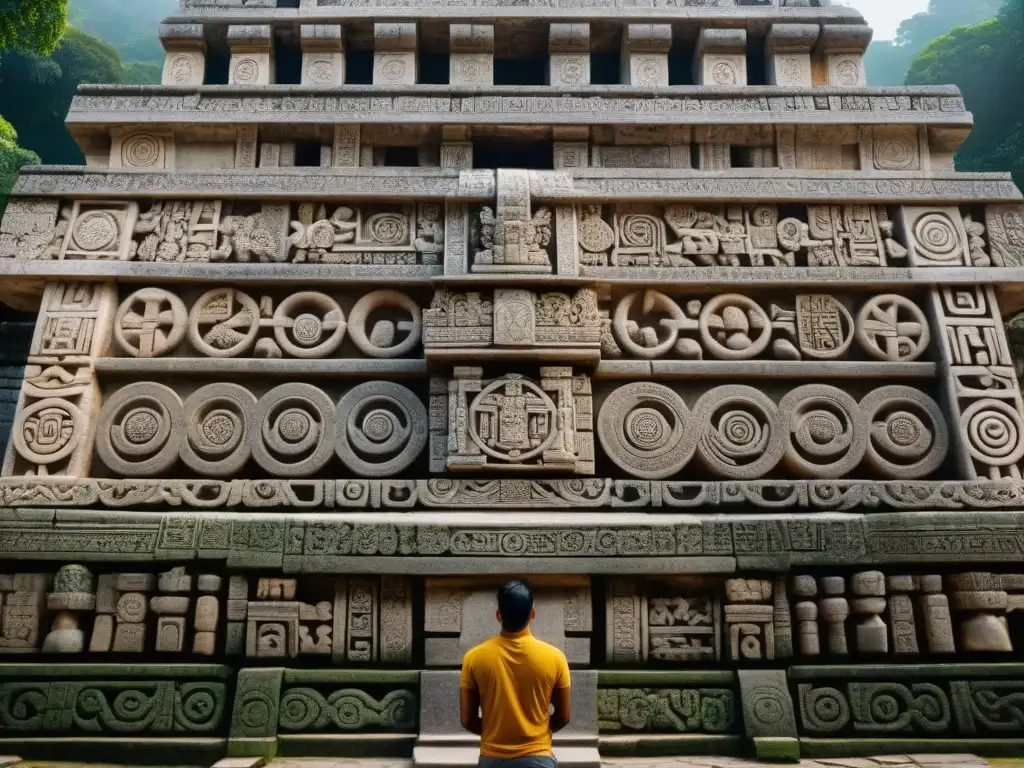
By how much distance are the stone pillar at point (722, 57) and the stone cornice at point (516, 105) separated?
1.33 feet

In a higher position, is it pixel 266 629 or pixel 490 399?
pixel 490 399

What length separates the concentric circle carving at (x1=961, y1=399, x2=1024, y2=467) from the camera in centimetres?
531

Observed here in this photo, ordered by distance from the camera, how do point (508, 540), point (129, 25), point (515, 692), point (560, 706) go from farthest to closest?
point (129, 25), point (508, 540), point (560, 706), point (515, 692)

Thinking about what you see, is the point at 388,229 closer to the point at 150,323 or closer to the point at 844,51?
the point at 150,323

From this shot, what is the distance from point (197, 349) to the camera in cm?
559

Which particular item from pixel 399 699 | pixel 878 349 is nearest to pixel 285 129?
pixel 399 699

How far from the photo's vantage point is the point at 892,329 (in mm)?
5691

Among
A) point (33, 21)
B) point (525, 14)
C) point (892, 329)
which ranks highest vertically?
point (33, 21)

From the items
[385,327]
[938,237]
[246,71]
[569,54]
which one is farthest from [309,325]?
[938,237]

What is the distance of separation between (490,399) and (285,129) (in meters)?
2.94

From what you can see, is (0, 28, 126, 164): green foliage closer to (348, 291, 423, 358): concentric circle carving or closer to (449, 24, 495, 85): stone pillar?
(449, 24, 495, 85): stone pillar

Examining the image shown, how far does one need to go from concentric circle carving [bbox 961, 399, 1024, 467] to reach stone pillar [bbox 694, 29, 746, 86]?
3298 mm

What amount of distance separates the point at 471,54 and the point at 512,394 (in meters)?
3.36

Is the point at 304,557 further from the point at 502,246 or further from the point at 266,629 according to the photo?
the point at 502,246
